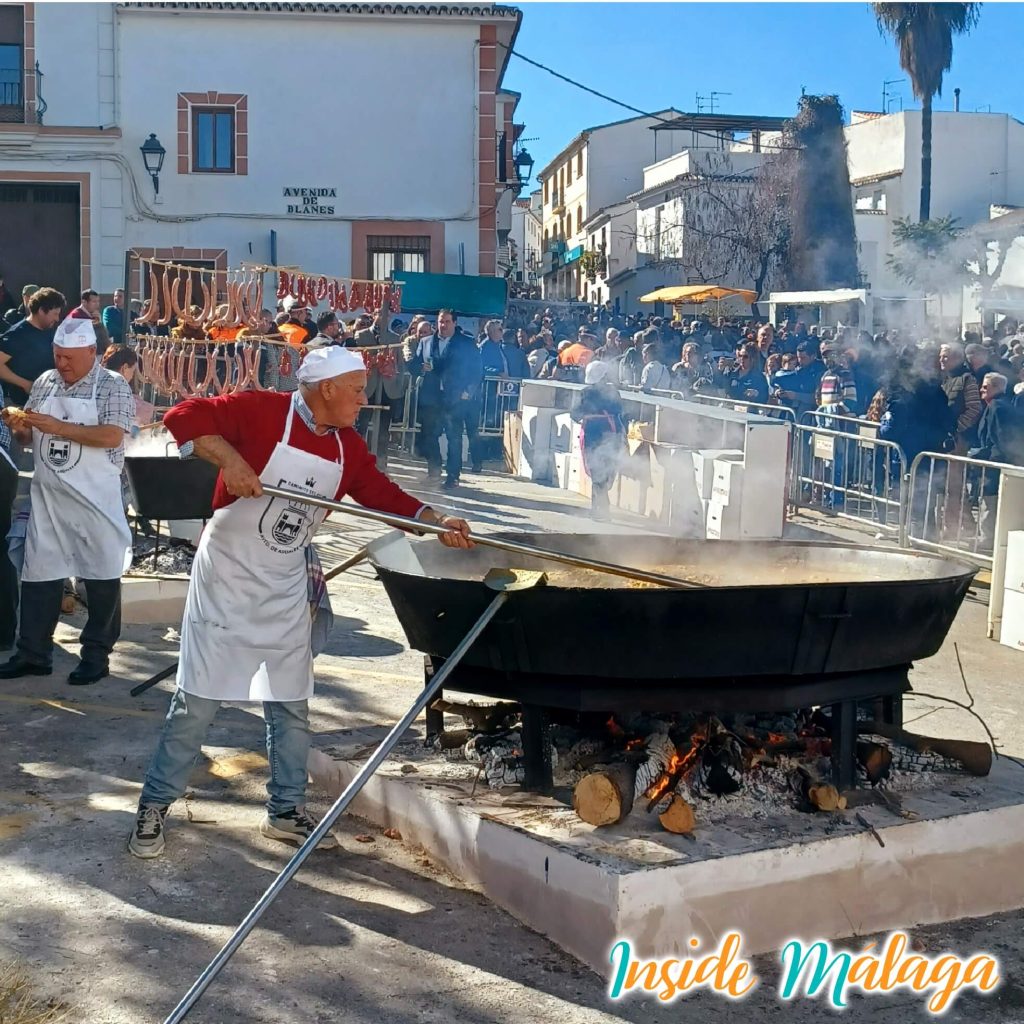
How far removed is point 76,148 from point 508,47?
8.20 m

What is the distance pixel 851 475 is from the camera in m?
13.7

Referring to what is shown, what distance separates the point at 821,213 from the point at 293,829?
45.6 meters

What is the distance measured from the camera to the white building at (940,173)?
52.2 m

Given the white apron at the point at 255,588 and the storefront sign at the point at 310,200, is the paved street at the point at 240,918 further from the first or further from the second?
the storefront sign at the point at 310,200

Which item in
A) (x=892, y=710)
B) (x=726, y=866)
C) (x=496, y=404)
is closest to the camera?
(x=726, y=866)

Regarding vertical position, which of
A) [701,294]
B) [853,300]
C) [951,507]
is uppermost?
[701,294]

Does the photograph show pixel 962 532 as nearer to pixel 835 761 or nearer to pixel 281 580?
pixel 835 761

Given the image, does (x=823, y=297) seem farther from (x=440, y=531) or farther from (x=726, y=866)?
(x=726, y=866)

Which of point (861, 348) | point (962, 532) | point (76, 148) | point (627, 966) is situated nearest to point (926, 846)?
point (627, 966)

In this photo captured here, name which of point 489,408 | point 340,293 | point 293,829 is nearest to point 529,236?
point 340,293

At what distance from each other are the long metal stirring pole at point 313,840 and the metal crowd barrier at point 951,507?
7406mm

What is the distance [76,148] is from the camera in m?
25.2

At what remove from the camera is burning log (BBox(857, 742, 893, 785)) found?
16.5 ft

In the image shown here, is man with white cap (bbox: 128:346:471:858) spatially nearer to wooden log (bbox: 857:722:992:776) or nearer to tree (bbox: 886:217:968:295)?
wooden log (bbox: 857:722:992:776)
